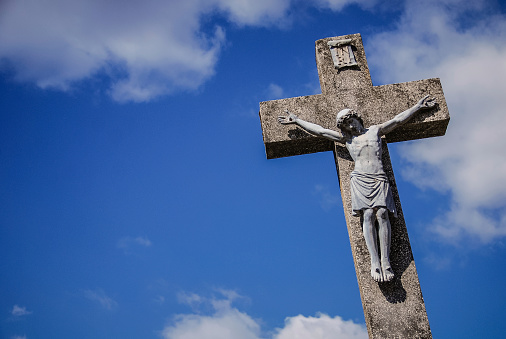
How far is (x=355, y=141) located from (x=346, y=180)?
17.8 inches

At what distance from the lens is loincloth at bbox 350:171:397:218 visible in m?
5.23

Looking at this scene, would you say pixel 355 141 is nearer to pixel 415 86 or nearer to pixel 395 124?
pixel 395 124

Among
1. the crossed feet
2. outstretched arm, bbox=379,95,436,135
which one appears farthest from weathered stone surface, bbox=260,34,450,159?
the crossed feet

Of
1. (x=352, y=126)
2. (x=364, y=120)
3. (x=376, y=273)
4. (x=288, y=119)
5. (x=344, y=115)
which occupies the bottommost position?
(x=376, y=273)

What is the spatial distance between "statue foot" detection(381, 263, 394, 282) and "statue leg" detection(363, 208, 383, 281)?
0.14 ft

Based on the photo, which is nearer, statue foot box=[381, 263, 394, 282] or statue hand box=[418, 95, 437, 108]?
statue foot box=[381, 263, 394, 282]

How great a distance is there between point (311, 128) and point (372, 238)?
1.51m

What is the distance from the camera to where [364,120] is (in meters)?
6.06

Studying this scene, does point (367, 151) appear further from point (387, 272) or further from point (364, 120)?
point (387, 272)

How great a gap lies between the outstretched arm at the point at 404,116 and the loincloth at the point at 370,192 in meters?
0.69

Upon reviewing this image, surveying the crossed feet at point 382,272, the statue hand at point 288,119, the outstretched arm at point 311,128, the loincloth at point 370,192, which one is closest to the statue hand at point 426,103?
the outstretched arm at point 311,128

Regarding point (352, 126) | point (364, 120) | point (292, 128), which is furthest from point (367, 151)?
point (292, 128)

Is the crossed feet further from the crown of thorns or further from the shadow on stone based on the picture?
the crown of thorns

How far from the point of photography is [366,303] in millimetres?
5152
